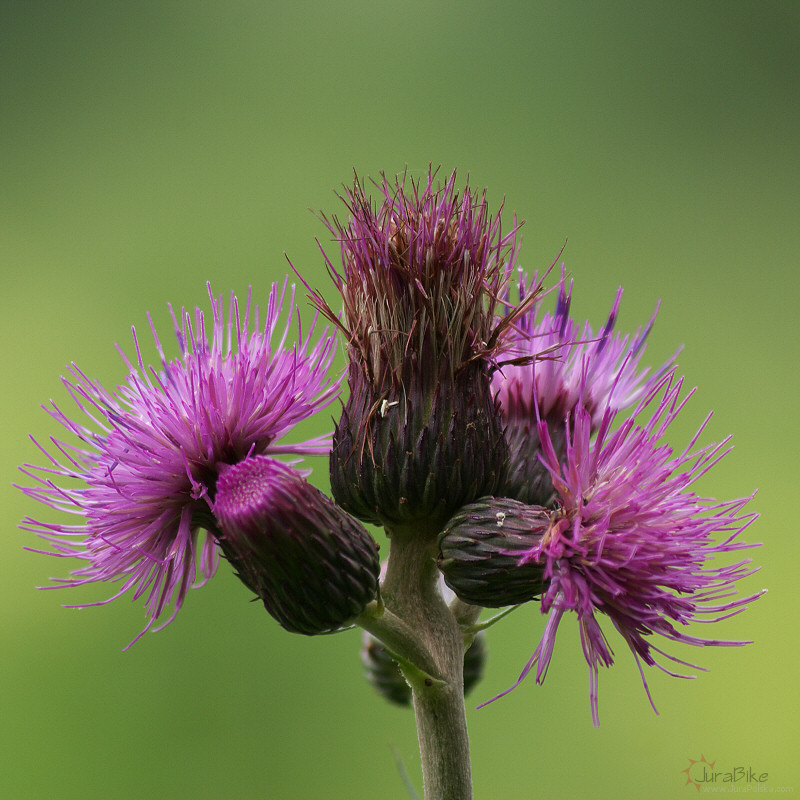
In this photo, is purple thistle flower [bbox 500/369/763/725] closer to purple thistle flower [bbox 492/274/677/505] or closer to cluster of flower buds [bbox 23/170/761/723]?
cluster of flower buds [bbox 23/170/761/723]

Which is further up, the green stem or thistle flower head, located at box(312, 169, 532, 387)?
thistle flower head, located at box(312, 169, 532, 387)

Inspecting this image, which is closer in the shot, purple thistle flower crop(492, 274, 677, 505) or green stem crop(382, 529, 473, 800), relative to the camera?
green stem crop(382, 529, 473, 800)

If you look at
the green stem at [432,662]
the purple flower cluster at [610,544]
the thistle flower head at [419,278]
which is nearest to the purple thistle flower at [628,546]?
the purple flower cluster at [610,544]

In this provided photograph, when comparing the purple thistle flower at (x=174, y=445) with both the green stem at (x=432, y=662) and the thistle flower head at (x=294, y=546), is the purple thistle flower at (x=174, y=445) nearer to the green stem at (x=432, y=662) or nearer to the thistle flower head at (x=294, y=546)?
the thistle flower head at (x=294, y=546)

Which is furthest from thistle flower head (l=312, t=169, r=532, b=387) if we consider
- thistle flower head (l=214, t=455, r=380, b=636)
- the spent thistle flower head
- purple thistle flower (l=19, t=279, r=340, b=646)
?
thistle flower head (l=214, t=455, r=380, b=636)

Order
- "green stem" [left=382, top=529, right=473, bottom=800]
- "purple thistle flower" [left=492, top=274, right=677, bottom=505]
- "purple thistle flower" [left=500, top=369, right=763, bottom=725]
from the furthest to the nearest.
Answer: "purple thistle flower" [left=492, top=274, right=677, bottom=505] → "green stem" [left=382, top=529, right=473, bottom=800] → "purple thistle flower" [left=500, top=369, right=763, bottom=725]

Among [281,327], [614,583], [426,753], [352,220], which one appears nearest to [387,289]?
[352,220]

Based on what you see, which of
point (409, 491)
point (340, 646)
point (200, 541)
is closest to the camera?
point (409, 491)

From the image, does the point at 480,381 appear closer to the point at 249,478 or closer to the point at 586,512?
the point at 586,512

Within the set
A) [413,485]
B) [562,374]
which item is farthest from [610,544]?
[562,374]
